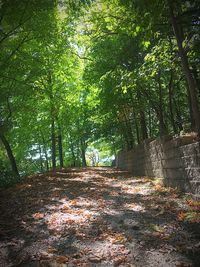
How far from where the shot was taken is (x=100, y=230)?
193 inches

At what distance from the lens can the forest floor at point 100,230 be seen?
12.3 ft

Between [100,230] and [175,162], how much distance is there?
3.65m

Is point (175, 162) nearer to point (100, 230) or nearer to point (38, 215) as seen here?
point (100, 230)

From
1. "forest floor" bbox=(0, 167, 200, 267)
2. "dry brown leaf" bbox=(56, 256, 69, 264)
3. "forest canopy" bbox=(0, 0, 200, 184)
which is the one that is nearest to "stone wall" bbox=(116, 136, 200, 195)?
"forest floor" bbox=(0, 167, 200, 267)

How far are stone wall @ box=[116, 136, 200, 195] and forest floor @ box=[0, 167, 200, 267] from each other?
421 mm

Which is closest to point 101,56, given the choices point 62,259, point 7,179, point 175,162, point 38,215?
point 7,179

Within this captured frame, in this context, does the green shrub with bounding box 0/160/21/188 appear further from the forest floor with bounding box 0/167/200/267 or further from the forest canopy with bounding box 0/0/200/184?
the forest floor with bounding box 0/167/200/267

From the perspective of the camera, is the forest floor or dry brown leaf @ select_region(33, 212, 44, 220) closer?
the forest floor

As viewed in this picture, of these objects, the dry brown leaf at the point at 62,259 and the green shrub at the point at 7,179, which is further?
the green shrub at the point at 7,179

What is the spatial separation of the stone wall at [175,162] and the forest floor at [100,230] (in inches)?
16.6

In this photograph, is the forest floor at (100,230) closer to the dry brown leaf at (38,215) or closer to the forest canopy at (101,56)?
the dry brown leaf at (38,215)

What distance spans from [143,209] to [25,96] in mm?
9522

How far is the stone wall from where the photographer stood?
20.4ft

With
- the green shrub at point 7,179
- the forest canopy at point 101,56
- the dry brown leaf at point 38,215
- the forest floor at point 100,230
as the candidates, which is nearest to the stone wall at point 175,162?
the forest floor at point 100,230
